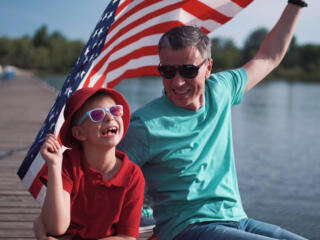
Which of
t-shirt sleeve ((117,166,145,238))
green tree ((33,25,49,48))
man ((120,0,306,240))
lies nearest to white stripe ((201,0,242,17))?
man ((120,0,306,240))

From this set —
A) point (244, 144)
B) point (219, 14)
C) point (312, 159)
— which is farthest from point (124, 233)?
point (244, 144)

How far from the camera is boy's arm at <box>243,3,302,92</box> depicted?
2549 millimetres

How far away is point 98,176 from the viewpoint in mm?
1812

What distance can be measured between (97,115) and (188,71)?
49 cm

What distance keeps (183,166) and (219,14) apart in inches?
54.0

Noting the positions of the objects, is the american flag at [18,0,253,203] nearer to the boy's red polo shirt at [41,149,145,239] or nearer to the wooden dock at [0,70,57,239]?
→ the boy's red polo shirt at [41,149,145,239]

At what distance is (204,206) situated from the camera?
2006 millimetres

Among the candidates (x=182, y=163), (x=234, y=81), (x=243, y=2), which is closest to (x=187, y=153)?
(x=182, y=163)

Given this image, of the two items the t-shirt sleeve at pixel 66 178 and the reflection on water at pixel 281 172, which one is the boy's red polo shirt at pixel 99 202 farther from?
the reflection on water at pixel 281 172

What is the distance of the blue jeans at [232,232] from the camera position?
189 cm

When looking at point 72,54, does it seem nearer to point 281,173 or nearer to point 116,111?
point 281,173

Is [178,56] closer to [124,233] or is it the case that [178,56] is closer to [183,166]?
[183,166]

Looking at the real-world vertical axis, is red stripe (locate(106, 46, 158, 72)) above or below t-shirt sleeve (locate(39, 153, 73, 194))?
above

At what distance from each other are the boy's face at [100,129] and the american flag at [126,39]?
0.55m
